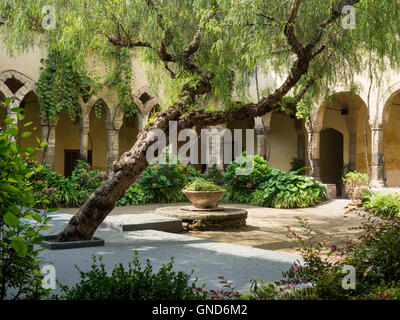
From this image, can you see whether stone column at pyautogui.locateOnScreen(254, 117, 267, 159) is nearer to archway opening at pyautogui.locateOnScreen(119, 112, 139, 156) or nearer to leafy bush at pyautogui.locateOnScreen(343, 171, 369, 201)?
leafy bush at pyautogui.locateOnScreen(343, 171, 369, 201)

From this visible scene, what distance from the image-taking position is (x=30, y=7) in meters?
7.39

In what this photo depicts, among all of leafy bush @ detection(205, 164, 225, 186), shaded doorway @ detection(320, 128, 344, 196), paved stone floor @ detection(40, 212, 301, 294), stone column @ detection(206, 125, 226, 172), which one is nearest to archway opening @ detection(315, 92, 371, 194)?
shaded doorway @ detection(320, 128, 344, 196)

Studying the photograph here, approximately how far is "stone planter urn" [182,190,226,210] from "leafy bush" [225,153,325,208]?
376cm

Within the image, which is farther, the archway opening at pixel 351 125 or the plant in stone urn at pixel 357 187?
the archway opening at pixel 351 125

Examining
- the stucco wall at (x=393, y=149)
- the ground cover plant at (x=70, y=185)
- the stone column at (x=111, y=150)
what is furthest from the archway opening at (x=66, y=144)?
the stucco wall at (x=393, y=149)

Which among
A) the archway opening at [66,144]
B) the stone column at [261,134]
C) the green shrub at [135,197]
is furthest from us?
the archway opening at [66,144]

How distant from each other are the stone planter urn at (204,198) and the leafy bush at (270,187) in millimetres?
3765

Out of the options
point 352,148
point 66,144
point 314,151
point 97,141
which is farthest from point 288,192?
point 66,144

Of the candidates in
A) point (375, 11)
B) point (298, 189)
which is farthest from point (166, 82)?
point (298, 189)

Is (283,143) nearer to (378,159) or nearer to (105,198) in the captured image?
(378,159)

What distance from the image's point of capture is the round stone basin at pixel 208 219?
316 inches

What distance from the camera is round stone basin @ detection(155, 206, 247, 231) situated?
26.4 ft

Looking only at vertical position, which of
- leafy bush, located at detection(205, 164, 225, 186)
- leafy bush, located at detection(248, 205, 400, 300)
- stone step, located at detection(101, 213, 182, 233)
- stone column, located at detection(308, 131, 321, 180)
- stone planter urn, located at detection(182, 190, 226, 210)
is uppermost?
stone column, located at detection(308, 131, 321, 180)

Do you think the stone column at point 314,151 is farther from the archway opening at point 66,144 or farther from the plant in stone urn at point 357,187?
the archway opening at point 66,144
